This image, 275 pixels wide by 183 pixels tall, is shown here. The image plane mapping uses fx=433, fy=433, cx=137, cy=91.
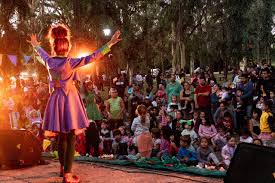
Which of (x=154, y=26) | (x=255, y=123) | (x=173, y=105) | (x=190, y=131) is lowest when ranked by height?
(x=190, y=131)

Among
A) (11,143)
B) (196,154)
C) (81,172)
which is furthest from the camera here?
(196,154)

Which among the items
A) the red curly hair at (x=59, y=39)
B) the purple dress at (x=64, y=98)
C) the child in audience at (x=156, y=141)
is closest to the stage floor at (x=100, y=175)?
the purple dress at (x=64, y=98)

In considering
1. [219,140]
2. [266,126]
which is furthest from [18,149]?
[266,126]

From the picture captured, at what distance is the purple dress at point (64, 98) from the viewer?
4828mm

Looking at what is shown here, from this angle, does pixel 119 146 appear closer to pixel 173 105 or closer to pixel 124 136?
pixel 124 136

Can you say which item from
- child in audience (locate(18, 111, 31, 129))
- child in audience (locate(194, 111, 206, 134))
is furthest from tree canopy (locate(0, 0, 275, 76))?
child in audience (locate(194, 111, 206, 134))

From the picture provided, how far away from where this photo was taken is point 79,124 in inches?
192

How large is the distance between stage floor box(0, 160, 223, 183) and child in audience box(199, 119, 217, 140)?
4.18m

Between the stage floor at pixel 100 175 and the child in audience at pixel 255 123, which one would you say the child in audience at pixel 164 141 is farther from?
the stage floor at pixel 100 175

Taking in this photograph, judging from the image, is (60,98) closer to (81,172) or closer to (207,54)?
(81,172)

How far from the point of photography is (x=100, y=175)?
213 inches

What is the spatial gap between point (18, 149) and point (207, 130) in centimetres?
502

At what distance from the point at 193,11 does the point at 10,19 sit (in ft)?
48.3

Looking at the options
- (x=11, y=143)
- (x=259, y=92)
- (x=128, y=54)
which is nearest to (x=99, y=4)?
(x=128, y=54)
